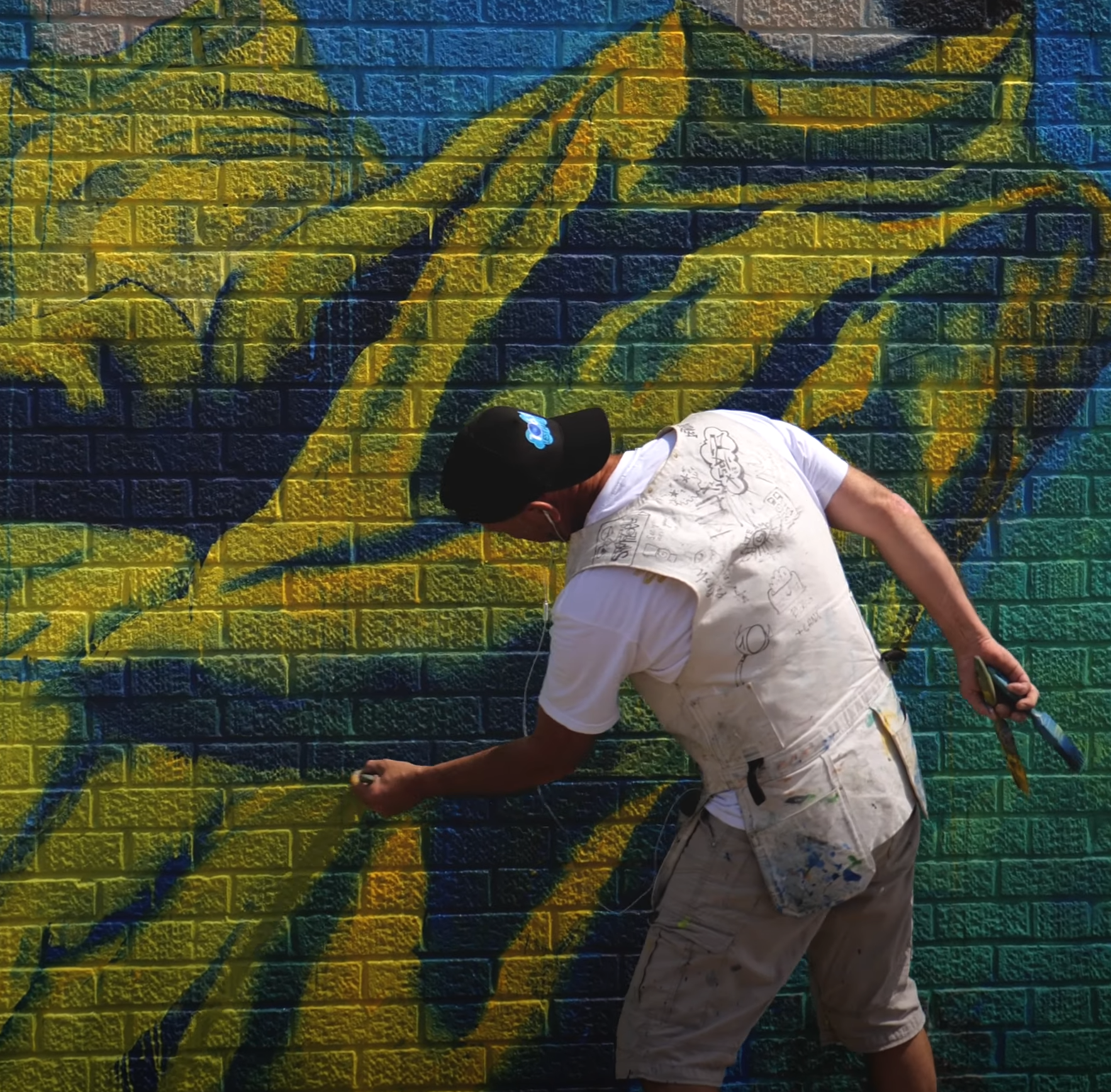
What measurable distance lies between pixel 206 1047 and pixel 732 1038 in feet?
5.16

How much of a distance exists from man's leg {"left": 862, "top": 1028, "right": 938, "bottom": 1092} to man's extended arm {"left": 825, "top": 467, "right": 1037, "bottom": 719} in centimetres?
75

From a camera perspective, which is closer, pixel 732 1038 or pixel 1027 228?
pixel 732 1038

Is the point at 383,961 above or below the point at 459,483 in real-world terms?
below

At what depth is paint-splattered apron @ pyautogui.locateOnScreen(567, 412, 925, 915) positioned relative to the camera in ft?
8.82

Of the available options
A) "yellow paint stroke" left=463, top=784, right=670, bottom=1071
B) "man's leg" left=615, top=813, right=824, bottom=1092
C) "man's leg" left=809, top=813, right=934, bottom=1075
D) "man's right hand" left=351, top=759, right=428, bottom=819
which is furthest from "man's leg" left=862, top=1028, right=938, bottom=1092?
"man's right hand" left=351, top=759, right=428, bottom=819

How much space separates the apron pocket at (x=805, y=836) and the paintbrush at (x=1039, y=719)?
45 centimetres

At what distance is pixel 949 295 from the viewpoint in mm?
3670

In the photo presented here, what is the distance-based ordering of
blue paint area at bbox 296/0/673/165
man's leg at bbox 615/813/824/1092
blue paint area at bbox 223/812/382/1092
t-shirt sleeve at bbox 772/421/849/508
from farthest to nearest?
blue paint area at bbox 223/812/382/1092 < blue paint area at bbox 296/0/673/165 < t-shirt sleeve at bbox 772/421/849/508 < man's leg at bbox 615/813/824/1092

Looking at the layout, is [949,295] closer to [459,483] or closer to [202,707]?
[459,483]

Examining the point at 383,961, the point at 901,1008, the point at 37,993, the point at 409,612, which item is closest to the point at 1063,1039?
the point at 901,1008

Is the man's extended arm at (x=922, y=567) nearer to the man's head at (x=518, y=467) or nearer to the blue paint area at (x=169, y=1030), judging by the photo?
the man's head at (x=518, y=467)

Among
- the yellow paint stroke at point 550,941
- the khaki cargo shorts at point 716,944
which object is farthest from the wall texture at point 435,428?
the khaki cargo shorts at point 716,944

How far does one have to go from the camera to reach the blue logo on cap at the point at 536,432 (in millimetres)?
2736

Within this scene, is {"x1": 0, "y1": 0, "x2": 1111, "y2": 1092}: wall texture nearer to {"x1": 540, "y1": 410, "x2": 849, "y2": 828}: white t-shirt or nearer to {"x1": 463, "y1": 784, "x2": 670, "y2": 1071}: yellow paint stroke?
{"x1": 463, "y1": 784, "x2": 670, "y2": 1071}: yellow paint stroke
